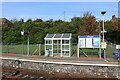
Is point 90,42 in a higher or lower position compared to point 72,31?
lower

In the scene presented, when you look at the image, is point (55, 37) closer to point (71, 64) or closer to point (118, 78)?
point (71, 64)

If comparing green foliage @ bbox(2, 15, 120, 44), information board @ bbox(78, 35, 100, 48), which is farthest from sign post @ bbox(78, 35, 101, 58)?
green foliage @ bbox(2, 15, 120, 44)

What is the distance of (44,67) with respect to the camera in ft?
38.1

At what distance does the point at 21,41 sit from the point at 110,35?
93.1 ft

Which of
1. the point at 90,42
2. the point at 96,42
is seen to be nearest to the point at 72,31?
the point at 90,42

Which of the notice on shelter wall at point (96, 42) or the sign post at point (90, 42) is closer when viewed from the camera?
the notice on shelter wall at point (96, 42)

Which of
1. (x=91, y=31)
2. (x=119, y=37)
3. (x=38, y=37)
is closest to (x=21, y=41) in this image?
(x=38, y=37)

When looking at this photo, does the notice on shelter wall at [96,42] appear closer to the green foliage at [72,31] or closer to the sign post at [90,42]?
the sign post at [90,42]

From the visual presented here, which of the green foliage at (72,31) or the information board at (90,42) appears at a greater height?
the green foliage at (72,31)

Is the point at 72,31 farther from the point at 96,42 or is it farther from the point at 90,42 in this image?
the point at 96,42

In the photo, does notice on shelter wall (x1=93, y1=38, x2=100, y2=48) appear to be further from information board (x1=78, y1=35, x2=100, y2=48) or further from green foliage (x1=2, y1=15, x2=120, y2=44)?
green foliage (x1=2, y1=15, x2=120, y2=44)

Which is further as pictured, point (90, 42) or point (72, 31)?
point (72, 31)

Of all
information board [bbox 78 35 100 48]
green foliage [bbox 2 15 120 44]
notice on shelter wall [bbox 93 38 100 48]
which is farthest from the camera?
green foliage [bbox 2 15 120 44]

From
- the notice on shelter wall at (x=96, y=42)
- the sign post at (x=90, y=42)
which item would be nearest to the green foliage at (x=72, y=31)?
the sign post at (x=90, y=42)
